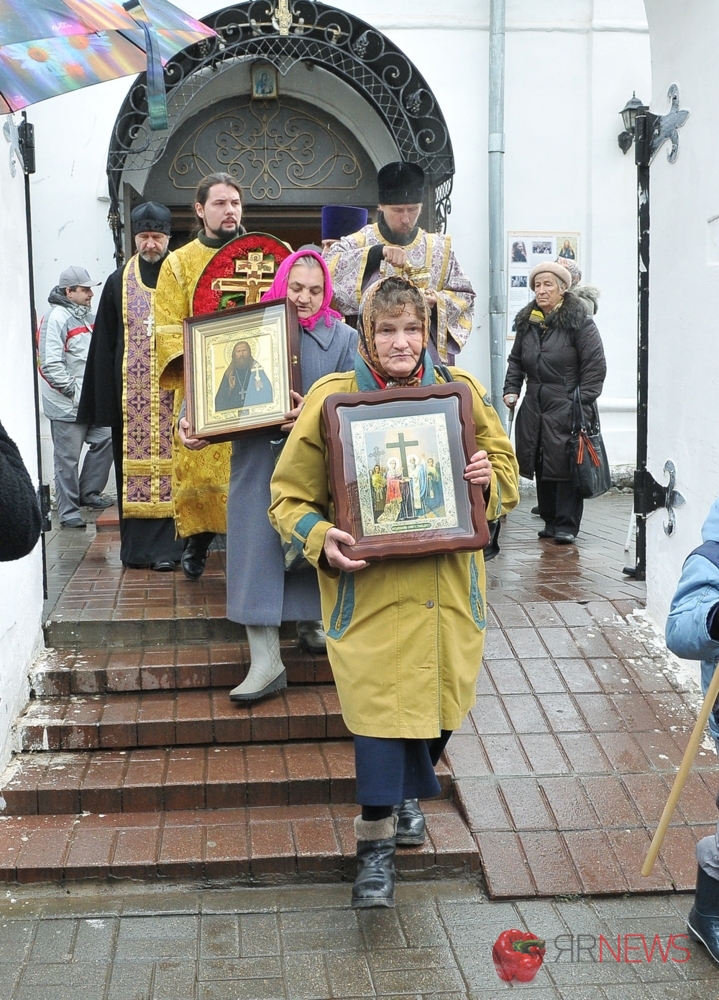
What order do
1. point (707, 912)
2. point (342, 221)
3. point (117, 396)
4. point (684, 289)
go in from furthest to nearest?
point (342, 221), point (117, 396), point (684, 289), point (707, 912)

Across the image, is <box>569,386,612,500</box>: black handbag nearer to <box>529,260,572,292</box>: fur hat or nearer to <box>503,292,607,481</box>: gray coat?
<box>503,292,607,481</box>: gray coat

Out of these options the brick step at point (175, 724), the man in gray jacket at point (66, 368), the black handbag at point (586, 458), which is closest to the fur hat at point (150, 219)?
the man in gray jacket at point (66, 368)

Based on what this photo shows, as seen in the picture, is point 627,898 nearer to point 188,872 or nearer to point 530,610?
point 188,872

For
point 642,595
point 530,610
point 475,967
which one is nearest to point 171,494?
point 530,610

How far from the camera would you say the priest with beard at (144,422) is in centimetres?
629

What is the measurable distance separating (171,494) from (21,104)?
11.0 ft

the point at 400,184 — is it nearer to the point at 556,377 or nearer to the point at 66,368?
the point at 556,377

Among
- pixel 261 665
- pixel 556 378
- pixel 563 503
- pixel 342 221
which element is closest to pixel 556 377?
pixel 556 378

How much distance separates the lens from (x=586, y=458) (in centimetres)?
716

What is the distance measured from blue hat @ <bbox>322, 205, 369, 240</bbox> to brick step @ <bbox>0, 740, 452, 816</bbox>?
3309 mm

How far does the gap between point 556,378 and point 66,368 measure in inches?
147

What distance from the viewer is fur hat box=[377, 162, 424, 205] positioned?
5805 millimetres

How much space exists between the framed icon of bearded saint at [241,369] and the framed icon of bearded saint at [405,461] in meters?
0.97

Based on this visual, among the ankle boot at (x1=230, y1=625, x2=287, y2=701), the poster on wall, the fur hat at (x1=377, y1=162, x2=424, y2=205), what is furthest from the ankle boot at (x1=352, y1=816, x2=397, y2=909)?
the poster on wall
